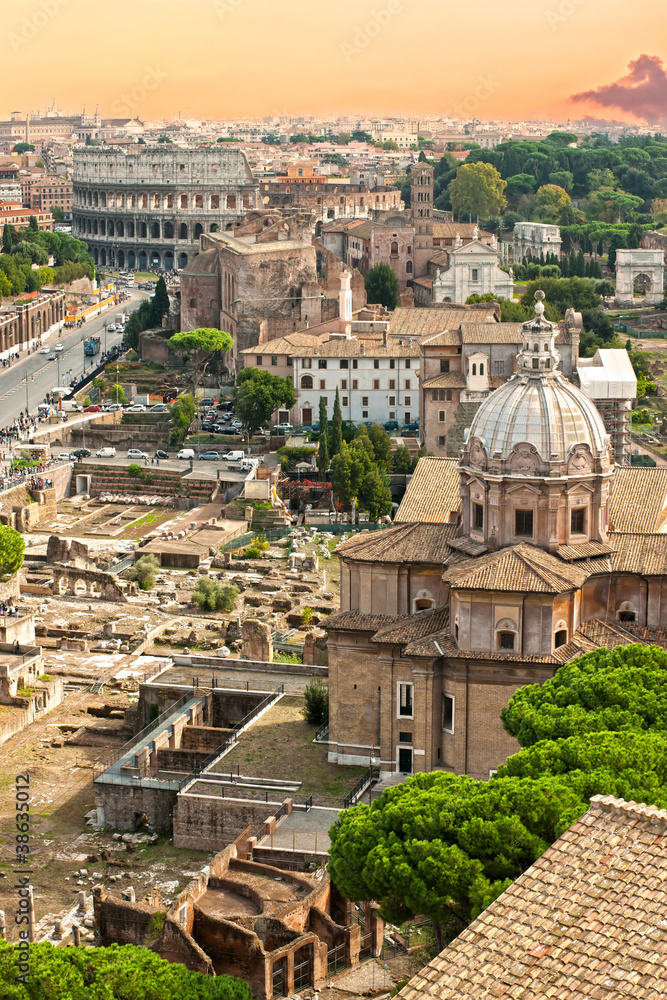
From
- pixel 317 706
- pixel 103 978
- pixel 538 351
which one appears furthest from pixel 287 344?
pixel 103 978

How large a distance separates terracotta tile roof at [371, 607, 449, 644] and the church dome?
3547 millimetres

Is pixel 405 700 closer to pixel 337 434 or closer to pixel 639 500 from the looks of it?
pixel 639 500

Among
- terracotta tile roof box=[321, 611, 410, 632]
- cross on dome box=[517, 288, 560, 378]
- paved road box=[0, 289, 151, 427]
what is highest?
cross on dome box=[517, 288, 560, 378]

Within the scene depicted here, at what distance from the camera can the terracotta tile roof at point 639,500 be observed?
4041 cm

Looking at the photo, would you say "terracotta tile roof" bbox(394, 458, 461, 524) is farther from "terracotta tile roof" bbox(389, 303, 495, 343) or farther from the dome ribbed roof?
"terracotta tile roof" bbox(389, 303, 495, 343)

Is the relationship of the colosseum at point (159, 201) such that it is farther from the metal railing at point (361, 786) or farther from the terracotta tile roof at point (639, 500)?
the metal railing at point (361, 786)

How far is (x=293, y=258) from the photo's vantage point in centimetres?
9481

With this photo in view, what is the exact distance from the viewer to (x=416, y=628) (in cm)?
3888

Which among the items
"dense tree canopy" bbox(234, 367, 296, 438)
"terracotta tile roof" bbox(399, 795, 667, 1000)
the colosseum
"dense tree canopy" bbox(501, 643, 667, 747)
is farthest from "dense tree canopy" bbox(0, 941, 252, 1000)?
the colosseum

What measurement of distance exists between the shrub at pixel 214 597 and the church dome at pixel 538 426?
69.9 ft

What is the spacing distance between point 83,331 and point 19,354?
964cm

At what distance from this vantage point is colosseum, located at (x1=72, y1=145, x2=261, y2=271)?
156250 mm

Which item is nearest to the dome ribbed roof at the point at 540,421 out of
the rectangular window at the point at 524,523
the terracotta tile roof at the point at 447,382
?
the rectangular window at the point at 524,523

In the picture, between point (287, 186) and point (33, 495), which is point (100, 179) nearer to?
point (287, 186)
